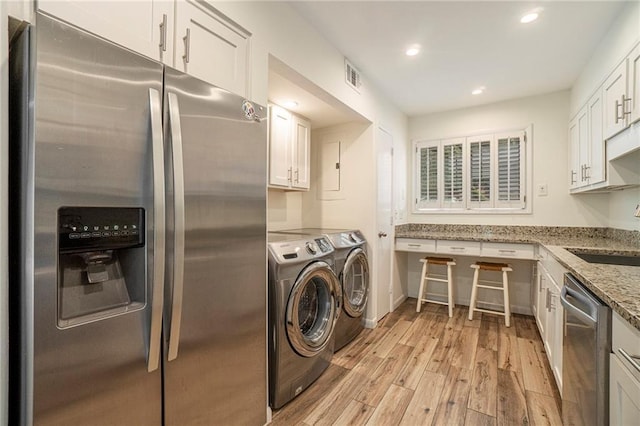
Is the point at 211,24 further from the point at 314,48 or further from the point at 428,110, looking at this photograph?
the point at 428,110

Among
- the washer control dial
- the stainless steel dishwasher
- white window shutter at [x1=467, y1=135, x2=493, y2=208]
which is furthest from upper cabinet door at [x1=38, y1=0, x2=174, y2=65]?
white window shutter at [x1=467, y1=135, x2=493, y2=208]

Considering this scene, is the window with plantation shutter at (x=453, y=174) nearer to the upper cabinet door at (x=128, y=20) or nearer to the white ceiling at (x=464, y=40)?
the white ceiling at (x=464, y=40)

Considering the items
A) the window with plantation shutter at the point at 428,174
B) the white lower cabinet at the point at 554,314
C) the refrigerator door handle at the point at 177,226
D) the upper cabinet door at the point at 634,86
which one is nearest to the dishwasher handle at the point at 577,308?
the white lower cabinet at the point at 554,314

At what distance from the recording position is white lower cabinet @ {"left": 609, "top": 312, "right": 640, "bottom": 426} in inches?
30.8

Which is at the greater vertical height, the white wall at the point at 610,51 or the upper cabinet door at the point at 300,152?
the white wall at the point at 610,51

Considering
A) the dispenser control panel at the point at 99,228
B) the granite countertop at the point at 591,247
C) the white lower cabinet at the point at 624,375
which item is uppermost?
the dispenser control panel at the point at 99,228

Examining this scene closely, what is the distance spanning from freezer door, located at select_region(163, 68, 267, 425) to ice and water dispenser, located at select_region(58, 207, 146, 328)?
11 centimetres

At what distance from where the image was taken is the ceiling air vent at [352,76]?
254 cm

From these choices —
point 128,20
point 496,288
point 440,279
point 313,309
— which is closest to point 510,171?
point 496,288

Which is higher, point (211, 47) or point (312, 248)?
point (211, 47)

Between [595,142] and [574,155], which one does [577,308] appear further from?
[574,155]

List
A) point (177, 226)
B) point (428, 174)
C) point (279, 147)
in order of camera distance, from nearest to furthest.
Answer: point (177, 226), point (279, 147), point (428, 174)

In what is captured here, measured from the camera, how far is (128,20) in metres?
1.05

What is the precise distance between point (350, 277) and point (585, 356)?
5.61ft
